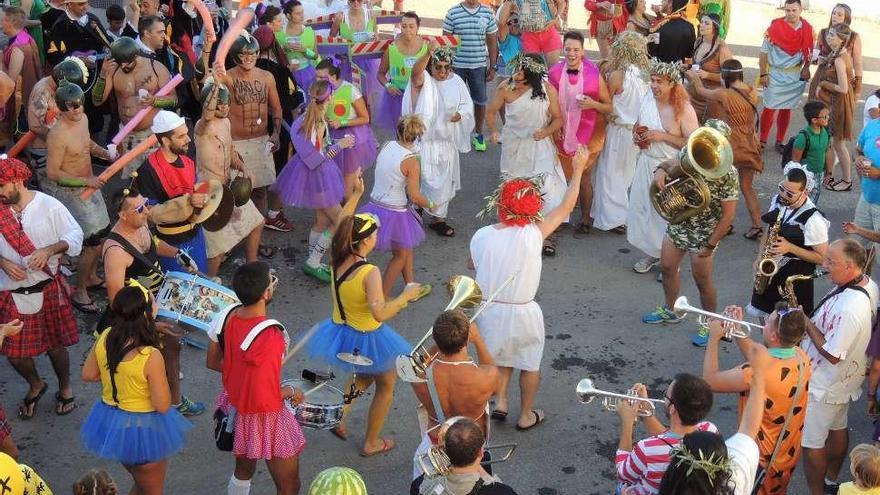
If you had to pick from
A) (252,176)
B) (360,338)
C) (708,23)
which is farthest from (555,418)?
(708,23)

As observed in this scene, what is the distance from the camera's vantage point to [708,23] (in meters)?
11.1

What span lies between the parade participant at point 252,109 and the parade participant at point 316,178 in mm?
390

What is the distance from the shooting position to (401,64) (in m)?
10.2

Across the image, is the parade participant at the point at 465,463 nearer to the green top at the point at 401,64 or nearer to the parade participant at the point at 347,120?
the parade participant at the point at 347,120

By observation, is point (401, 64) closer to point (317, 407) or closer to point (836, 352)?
point (317, 407)

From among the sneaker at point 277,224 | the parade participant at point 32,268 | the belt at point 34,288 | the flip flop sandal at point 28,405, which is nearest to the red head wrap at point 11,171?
the parade participant at point 32,268

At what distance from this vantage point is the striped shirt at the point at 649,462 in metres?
4.45

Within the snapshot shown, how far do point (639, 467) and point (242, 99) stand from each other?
561 cm

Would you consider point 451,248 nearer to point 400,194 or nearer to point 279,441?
point 400,194

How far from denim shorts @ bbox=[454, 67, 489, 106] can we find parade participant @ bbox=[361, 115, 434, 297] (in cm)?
367

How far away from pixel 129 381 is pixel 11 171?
2037 mm

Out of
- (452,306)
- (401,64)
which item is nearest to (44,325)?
(452,306)

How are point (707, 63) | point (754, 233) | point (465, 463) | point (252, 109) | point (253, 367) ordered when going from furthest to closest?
point (707, 63) < point (754, 233) < point (252, 109) < point (253, 367) < point (465, 463)

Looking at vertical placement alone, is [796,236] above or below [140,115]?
below
